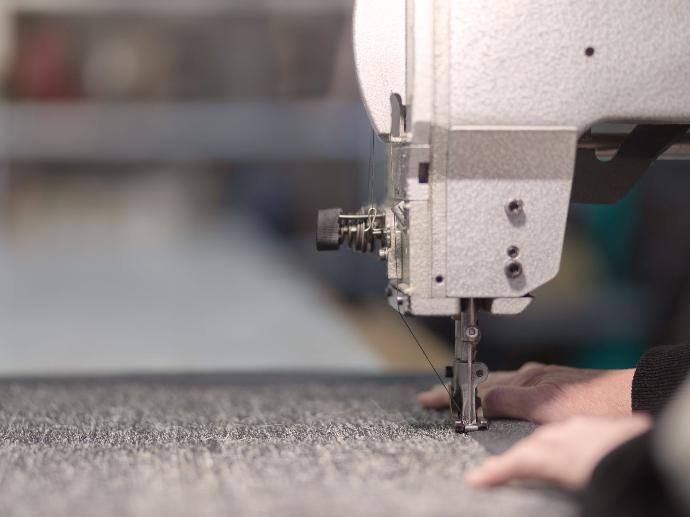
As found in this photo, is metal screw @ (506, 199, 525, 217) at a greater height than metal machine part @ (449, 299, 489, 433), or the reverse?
metal screw @ (506, 199, 525, 217)

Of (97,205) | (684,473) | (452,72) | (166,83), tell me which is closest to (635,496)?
(684,473)

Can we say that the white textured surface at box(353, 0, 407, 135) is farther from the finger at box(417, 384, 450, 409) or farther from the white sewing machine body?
the finger at box(417, 384, 450, 409)

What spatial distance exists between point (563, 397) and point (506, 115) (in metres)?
0.37

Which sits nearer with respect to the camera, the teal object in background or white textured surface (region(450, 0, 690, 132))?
white textured surface (region(450, 0, 690, 132))

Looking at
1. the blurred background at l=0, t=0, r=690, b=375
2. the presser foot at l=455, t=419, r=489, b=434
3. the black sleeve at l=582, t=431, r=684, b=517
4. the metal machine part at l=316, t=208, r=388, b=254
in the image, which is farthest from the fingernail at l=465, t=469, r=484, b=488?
the blurred background at l=0, t=0, r=690, b=375

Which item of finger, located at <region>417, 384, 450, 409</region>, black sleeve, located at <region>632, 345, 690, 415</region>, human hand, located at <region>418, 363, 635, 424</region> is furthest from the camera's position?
finger, located at <region>417, 384, 450, 409</region>

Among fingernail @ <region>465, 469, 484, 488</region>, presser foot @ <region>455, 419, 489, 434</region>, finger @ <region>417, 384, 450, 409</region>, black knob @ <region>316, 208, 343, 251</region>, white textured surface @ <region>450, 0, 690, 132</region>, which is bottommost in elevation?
finger @ <region>417, 384, 450, 409</region>

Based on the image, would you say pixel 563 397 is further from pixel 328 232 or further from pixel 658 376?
pixel 328 232

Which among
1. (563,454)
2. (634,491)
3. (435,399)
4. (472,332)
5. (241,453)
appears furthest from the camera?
(435,399)

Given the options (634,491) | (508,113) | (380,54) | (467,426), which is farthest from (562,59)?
(634,491)

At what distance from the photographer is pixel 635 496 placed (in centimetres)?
80

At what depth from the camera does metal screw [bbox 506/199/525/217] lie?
3.90ft

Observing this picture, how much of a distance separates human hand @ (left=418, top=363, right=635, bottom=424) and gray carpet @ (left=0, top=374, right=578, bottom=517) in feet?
0.10

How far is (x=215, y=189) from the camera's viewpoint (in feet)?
17.9
